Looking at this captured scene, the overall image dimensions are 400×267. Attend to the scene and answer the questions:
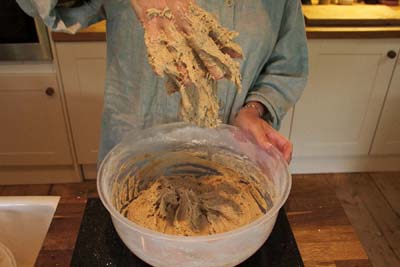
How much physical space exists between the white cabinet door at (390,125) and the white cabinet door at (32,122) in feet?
4.26

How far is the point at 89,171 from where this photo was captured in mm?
1703

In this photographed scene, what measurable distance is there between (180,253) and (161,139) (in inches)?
10.6

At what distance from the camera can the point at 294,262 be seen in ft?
1.79

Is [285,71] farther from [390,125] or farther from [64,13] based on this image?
[390,125]

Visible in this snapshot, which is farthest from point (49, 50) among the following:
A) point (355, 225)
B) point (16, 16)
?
point (355, 225)

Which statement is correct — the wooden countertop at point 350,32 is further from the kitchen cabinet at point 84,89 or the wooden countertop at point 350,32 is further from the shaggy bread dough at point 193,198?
the shaggy bread dough at point 193,198

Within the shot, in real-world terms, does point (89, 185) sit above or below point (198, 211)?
below

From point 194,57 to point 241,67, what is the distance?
0.72ft

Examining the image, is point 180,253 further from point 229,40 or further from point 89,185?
point 89,185

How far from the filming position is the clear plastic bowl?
466mm

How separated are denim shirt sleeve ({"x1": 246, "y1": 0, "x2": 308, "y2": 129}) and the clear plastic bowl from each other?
0.37ft

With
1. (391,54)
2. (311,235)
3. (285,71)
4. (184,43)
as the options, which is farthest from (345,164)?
(184,43)

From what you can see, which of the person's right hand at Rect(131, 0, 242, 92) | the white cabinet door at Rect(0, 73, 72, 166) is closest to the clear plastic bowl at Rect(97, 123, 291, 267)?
the person's right hand at Rect(131, 0, 242, 92)

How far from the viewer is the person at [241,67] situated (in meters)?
0.71
